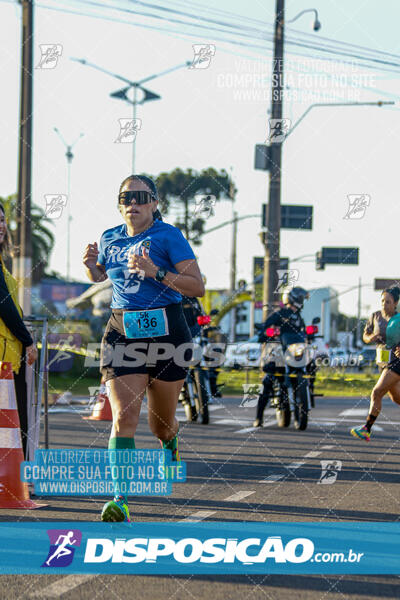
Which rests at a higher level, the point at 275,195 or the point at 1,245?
the point at 275,195

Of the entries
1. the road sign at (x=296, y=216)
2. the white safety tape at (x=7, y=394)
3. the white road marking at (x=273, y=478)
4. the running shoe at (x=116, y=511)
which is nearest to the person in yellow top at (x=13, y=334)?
the white safety tape at (x=7, y=394)

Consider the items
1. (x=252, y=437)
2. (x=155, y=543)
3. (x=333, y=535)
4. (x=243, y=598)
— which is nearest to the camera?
(x=243, y=598)

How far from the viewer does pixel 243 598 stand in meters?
4.28

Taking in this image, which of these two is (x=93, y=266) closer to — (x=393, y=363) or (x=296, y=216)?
(x=393, y=363)

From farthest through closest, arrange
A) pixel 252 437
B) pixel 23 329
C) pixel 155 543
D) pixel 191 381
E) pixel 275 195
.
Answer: pixel 275 195, pixel 191 381, pixel 252 437, pixel 23 329, pixel 155 543

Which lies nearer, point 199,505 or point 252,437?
point 199,505

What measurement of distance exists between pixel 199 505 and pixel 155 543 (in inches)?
57.9

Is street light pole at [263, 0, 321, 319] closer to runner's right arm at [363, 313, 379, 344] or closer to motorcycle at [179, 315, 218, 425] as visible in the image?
motorcycle at [179, 315, 218, 425]

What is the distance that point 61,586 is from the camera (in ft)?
14.4

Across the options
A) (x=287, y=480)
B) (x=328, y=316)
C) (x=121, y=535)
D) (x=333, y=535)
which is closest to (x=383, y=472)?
(x=287, y=480)

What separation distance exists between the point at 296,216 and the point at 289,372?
9.42 metres

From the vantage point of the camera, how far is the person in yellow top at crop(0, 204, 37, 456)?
6.55 meters

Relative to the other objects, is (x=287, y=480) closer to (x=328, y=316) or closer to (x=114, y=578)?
(x=114, y=578)

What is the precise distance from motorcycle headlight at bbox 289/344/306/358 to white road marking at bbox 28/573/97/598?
28.3 ft
